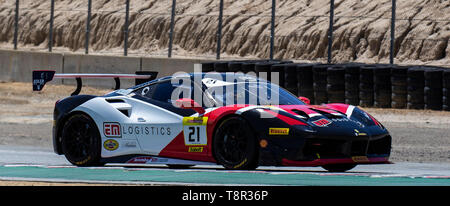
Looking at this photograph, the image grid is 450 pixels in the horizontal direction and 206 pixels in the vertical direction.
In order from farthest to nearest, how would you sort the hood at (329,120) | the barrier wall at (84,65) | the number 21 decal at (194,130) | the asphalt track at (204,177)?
1. the barrier wall at (84,65)
2. the number 21 decal at (194,130)
3. the hood at (329,120)
4. the asphalt track at (204,177)

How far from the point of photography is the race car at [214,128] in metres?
9.52

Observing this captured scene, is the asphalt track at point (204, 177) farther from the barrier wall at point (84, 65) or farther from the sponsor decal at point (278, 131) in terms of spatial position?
the barrier wall at point (84, 65)

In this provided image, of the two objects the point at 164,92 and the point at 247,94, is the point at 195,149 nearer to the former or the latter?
the point at 247,94

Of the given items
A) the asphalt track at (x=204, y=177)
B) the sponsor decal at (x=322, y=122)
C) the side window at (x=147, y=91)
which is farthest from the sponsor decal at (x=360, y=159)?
the side window at (x=147, y=91)

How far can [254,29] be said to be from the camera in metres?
28.5

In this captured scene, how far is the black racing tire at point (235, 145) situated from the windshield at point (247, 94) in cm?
41

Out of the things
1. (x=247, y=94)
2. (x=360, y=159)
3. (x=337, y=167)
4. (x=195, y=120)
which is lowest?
(x=337, y=167)

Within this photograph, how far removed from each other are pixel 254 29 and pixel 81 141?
58.9 feet

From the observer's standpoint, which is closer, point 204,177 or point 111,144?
point 204,177

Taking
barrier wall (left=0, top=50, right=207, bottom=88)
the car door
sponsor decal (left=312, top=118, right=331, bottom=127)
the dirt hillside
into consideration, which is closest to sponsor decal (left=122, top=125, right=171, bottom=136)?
the car door

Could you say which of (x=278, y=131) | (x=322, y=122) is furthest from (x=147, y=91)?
(x=322, y=122)

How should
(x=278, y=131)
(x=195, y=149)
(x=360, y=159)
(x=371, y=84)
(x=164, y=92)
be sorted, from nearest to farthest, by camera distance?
(x=278, y=131) < (x=360, y=159) < (x=195, y=149) < (x=164, y=92) < (x=371, y=84)

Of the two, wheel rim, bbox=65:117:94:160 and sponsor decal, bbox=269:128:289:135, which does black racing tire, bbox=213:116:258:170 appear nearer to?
sponsor decal, bbox=269:128:289:135
